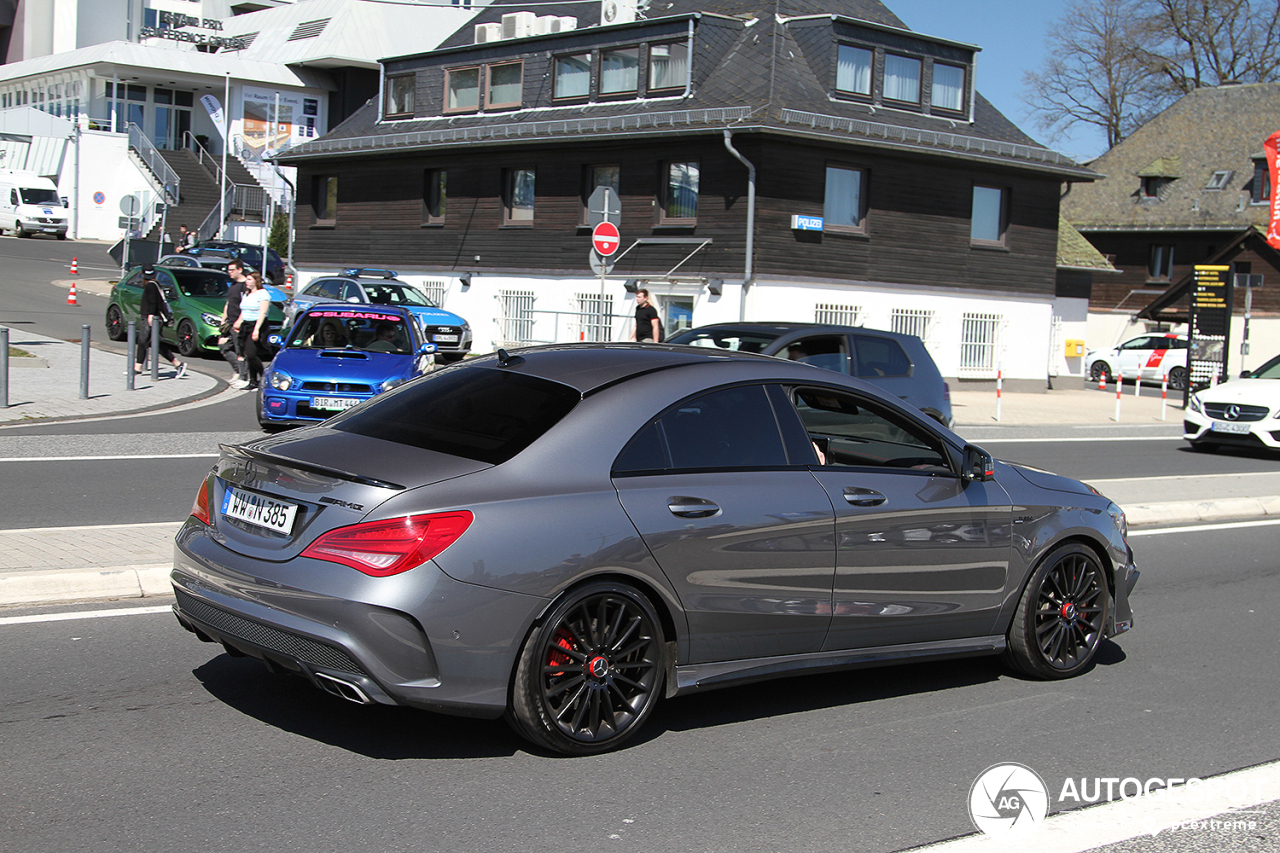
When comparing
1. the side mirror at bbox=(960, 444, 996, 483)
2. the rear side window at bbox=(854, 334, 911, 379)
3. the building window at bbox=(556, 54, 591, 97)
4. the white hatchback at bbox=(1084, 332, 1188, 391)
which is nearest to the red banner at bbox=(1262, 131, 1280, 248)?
the white hatchback at bbox=(1084, 332, 1188, 391)

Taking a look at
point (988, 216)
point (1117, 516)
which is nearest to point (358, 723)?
point (1117, 516)

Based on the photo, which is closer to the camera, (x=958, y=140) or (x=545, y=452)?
(x=545, y=452)

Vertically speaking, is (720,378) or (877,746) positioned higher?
(720,378)

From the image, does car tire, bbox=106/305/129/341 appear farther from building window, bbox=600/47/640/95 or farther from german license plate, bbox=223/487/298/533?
german license plate, bbox=223/487/298/533

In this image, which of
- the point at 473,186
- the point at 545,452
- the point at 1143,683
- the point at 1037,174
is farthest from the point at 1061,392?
the point at 545,452

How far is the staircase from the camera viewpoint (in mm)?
57031

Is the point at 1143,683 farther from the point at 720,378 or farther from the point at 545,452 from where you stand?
the point at 545,452

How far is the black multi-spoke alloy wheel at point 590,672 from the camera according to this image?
4719mm

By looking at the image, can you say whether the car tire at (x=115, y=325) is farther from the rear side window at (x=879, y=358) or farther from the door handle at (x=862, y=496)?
the door handle at (x=862, y=496)

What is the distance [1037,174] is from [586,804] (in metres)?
30.7

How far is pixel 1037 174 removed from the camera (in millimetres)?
32312

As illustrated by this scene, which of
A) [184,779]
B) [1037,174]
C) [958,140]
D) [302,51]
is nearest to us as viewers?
[184,779]

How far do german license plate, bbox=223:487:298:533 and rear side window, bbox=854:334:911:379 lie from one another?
31.3ft

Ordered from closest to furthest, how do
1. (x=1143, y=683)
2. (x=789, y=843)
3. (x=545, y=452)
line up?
(x=789, y=843)
(x=545, y=452)
(x=1143, y=683)
